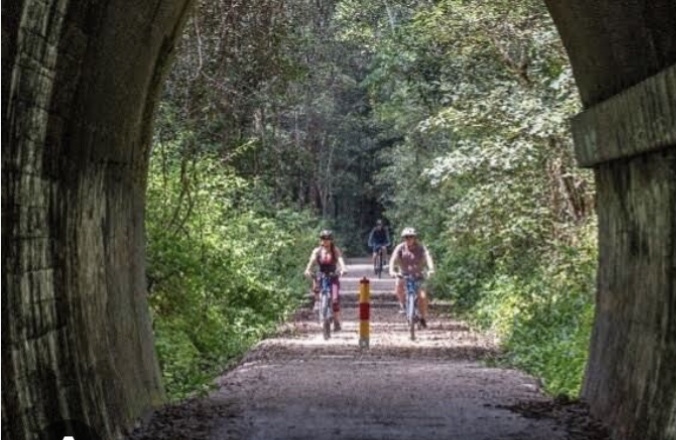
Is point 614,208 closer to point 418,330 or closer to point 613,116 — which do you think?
point 613,116

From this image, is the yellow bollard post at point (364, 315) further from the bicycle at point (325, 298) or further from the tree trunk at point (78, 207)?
the tree trunk at point (78, 207)

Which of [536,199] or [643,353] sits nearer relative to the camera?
[643,353]

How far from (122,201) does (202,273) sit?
819 centimetres

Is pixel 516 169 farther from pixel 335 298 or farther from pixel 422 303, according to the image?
pixel 335 298

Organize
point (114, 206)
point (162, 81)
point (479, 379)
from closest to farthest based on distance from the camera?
point (114, 206), point (162, 81), point (479, 379)

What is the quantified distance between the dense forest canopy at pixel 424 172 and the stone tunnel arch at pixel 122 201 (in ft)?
10.7

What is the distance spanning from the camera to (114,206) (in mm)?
11898

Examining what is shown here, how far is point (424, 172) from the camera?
78.0ft

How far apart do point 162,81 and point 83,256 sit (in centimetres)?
330

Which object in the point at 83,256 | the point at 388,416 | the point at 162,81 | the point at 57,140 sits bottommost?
the point at 388,416

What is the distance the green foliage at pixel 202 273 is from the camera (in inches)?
725

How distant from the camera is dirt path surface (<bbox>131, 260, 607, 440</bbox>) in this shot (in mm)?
11500

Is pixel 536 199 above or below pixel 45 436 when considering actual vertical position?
above

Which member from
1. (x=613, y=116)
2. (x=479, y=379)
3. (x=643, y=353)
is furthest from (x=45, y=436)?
(x=479, y=379)
